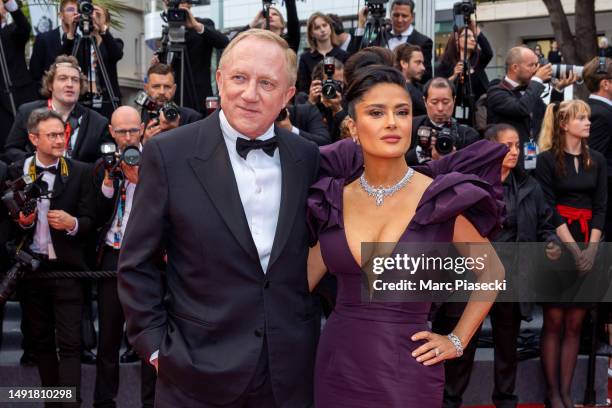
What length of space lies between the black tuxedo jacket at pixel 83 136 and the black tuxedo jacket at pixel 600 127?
135 inches

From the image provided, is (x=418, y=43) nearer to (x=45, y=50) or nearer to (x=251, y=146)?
(x=45, y=50)

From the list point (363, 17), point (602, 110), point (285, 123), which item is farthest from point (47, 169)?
point (602, 110)

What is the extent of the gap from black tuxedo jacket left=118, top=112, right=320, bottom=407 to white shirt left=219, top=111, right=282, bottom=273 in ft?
0.12

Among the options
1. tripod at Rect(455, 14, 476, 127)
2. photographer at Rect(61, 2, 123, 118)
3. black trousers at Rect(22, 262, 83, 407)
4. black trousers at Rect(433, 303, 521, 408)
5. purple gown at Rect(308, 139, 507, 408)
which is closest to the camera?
purple gown at Rect(308, 139, 507, 408)

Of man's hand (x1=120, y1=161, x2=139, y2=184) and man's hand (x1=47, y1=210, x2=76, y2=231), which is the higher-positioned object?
man's hand (x1=120, y1=161, x2=139, y2=184)

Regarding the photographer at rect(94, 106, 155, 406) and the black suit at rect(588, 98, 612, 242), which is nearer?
the photographer at rect(94, 106, 155, 406)

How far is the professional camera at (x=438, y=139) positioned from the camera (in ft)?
14.7

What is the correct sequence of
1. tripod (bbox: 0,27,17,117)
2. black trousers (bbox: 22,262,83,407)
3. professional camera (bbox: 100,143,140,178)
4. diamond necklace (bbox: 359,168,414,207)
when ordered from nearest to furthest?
diamond necklace (bbox: 359,168,414,207) → professional camera (bbox: 100,143,140,178) → black trousers (bbox: 22,262,83,407) → tripod (bbox: 0,27,17,117)

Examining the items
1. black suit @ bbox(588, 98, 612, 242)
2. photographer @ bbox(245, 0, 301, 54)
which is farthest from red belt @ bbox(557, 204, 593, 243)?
photographer @ bbox(245, 0, 301, 54)

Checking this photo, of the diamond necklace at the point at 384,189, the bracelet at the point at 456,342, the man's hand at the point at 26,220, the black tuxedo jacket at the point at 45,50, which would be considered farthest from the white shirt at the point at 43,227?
the bracelet at the point at 456,342

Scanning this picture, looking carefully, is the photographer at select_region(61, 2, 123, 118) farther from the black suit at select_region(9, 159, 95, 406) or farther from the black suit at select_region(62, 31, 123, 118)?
the black suit at select_region(9, 159, 95, 406)

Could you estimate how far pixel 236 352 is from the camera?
2445 mm

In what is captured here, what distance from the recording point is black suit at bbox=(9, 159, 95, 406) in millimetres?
4641

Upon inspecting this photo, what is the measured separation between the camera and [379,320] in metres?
2.65
